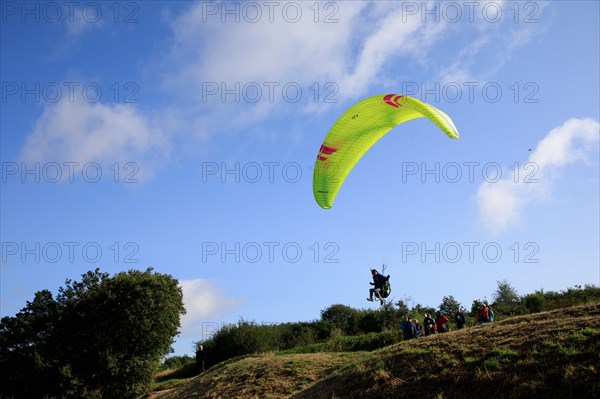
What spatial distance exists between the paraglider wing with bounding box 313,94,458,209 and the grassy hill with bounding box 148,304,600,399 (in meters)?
6.78

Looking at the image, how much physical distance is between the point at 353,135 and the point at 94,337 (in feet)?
67.8

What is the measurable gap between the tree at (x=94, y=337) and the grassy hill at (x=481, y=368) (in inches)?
426

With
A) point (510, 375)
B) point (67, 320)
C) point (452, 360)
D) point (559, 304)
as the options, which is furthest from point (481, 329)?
point (67, 320)

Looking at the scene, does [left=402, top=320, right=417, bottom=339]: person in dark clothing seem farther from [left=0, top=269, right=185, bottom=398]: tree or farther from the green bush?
[left=0, top=269, right=185, bottom=398]: tree

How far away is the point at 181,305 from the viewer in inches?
1244

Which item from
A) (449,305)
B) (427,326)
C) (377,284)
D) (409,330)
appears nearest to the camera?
(377,284)

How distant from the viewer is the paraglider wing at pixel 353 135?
17.1 m

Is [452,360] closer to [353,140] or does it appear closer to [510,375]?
[510,375]

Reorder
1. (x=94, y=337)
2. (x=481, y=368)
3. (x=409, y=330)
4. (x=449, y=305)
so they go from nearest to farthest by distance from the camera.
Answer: (x=481, y=368)
(x=409, y=330)
(x=94, y=337)
(x=449, y=305)

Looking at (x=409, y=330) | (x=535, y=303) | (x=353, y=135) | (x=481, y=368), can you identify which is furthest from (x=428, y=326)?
(x=353, y=135)

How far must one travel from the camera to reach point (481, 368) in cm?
1246

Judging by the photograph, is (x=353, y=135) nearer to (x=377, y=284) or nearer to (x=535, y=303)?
(x=377, y=284)

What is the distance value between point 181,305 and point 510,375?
2426 cm

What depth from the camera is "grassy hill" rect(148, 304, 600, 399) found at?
10.9 meters
